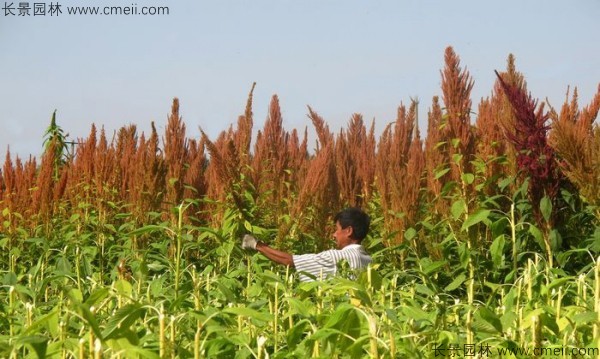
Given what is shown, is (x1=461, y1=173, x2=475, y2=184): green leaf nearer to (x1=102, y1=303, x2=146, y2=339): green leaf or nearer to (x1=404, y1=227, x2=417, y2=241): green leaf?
(x1=404, y1=227, x2=417, y2=241): green leaf

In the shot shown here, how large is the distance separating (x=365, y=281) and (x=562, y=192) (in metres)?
2.53

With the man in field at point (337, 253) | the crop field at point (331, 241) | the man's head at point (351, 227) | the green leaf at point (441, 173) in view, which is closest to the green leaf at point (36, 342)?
the crop field at point (331, 241)

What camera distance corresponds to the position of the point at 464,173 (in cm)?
498

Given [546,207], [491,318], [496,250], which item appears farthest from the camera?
[546,207]

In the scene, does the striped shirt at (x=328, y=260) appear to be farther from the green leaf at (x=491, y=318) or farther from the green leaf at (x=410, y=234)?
the green leaf at (x=491, y=318)

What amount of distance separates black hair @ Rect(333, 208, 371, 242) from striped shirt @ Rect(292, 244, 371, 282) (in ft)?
0.61

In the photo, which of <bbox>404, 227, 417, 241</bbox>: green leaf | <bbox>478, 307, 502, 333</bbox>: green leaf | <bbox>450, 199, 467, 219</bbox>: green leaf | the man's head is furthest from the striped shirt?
<bbox>478, 307, 502, 333</bbox>: green leaf

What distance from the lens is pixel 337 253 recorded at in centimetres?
508

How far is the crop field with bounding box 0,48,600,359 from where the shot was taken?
6.93 ft

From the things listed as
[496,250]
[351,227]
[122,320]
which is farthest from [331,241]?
[122,320]

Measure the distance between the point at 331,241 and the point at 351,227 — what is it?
703 millimetres

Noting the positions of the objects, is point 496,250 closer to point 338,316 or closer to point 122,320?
point 338,316

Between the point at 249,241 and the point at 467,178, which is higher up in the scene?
the point at 467,178

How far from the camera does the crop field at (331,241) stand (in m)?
2.11
